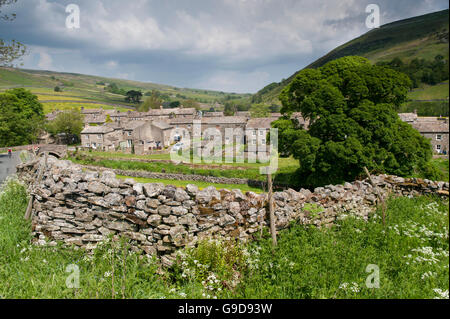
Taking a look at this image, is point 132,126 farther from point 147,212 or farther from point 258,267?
point 258,267

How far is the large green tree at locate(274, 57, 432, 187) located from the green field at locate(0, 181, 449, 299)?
8902 mm

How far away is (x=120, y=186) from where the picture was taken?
5.64 m

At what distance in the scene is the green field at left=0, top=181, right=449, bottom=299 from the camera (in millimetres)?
3807

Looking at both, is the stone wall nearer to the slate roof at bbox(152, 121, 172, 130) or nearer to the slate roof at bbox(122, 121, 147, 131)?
the slate roof at bbox(152, 121, 172, 130)

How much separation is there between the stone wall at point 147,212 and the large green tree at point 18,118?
22433mm

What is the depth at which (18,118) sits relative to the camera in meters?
33.5

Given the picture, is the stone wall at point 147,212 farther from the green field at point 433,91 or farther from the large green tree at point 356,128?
the large green tree at point 356,128

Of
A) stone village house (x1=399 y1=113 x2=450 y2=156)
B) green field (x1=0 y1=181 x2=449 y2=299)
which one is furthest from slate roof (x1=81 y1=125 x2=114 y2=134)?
stone village house (x1=399 y1=113 x2=450 y2=156)

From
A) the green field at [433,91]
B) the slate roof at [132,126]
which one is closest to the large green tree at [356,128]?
the green field at [433,91]

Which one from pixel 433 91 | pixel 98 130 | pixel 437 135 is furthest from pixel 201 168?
pixel 437 135

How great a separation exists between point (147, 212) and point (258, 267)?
2654 mm

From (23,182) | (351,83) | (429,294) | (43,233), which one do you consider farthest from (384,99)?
(23,182)
